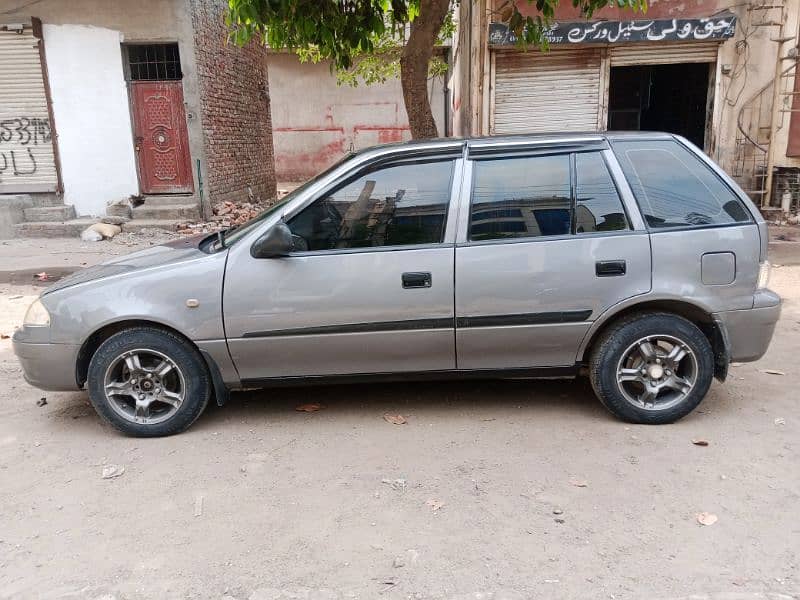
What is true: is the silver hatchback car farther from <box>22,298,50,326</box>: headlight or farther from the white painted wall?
the white painted wall

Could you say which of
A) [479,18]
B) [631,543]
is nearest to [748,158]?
[479,18]

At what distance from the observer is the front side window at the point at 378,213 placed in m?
3.88

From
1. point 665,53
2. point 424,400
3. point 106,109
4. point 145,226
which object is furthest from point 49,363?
point 665,53

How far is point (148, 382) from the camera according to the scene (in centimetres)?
392

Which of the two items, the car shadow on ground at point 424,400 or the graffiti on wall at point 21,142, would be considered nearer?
the car shadow on ground at point 424,400

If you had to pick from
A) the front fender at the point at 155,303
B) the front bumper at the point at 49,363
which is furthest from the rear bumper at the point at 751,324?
the front bumper at the point at 49,363

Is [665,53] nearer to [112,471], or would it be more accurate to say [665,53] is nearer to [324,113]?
[112,471]

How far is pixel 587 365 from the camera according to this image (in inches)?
162

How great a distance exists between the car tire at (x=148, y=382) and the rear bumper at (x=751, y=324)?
3.20 metres

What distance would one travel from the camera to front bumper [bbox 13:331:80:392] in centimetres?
385

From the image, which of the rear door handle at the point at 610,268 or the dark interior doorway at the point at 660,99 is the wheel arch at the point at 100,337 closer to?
the rear door handle at the point at 610,268

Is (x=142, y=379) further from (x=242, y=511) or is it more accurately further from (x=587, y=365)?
(x=587, y=365)

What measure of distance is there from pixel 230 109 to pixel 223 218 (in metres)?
2.93

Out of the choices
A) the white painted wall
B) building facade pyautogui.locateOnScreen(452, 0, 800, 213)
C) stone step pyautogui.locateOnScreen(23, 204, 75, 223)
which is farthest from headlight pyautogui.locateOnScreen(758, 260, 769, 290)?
stone step pyautogui.locateOnScreen(23, 204, 75, 223)
